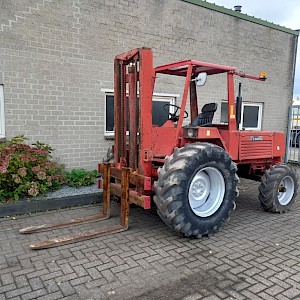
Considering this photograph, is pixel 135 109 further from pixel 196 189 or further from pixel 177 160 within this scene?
pixel 196 189

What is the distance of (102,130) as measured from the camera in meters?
7.40

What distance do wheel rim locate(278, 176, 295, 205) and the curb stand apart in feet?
11.9

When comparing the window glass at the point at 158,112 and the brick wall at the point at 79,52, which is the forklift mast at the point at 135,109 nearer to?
the brick wall at the point at 79,52

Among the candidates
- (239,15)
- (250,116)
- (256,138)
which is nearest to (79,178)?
(256,138)

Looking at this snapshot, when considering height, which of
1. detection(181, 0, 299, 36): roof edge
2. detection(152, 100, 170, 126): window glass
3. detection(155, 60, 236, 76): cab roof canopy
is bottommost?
detection(152, 100, 170, 126): window glass

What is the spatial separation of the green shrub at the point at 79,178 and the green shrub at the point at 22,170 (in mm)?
532

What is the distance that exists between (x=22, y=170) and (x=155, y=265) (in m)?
3.08

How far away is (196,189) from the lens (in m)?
4.67

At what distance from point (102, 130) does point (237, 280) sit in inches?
195

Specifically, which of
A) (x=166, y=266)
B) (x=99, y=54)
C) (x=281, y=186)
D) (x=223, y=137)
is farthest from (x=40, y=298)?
(x=99, y=54)

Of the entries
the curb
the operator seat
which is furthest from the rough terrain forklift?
the curb

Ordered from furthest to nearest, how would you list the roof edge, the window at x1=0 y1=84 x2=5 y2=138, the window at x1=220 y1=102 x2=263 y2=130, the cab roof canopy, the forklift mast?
the window at x1=220 y1=102 x2=263 y2=130
the roof edge
the window at x1=0 y1=84 x2=5 y2=138
the cab roof canopy
the forklift mast

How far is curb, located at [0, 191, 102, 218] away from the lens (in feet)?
17.3

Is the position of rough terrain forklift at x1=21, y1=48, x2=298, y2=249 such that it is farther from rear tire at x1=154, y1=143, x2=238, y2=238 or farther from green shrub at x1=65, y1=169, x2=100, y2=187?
green shrub at x1=65, y1=169, x2=100, y2=187
